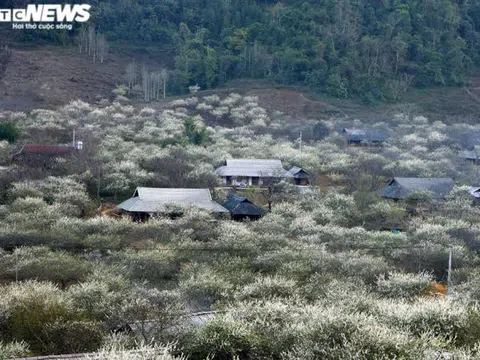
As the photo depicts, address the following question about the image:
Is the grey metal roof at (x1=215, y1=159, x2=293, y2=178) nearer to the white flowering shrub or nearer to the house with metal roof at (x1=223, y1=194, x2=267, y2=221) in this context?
the house with metal roof at (x1=223, y1=194, x2=267, y2=221)

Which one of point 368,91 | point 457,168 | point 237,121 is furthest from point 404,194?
point 368,91

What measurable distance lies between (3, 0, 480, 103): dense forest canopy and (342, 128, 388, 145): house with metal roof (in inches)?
614

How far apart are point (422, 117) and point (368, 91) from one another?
964cm

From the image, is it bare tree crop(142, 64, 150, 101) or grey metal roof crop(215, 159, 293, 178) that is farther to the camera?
bare tree crop(142, 64, 150, 101)

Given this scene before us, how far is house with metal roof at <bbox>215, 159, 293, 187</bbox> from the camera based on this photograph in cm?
4022

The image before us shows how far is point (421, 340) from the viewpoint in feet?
35.1

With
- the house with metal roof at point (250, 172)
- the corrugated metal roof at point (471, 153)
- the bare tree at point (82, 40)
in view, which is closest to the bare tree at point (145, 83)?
the bare tree at point (82, 40)

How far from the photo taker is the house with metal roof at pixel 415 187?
114 feet

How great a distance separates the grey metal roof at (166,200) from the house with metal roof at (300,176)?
11.1m

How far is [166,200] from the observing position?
98.8 feet

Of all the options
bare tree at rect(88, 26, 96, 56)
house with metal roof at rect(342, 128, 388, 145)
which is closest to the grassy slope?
bare tree at rect(88, 26, 96, 56)

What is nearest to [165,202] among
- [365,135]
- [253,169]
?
[253,169]

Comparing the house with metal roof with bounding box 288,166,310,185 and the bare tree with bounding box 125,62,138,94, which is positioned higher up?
the bare tree with bounding box 125,62,138,94

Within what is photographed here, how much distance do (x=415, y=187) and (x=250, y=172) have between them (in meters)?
11.0
